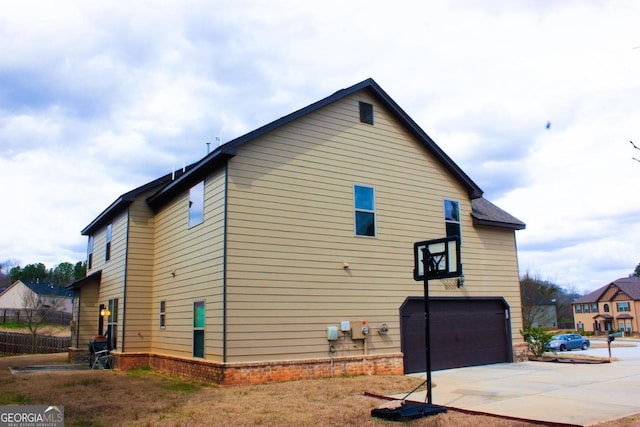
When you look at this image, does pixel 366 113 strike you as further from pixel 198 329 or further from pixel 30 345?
pixel 30 345

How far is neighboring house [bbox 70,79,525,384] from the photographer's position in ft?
42.6

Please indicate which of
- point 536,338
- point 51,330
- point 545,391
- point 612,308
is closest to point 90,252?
point 536,338

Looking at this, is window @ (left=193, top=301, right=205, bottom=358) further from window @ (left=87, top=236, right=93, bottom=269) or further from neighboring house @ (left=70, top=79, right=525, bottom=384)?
window @ (left=87, top=236, right=93, bottom=269)

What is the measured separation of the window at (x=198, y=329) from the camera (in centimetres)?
1359

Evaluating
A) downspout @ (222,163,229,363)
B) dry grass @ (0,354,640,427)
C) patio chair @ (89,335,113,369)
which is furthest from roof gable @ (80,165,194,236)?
dry grass @ (0,354,640,427)

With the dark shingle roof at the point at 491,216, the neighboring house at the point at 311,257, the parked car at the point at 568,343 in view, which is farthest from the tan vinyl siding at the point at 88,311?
the parked car at the point at 568,343

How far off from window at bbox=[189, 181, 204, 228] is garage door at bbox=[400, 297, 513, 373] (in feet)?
20.6

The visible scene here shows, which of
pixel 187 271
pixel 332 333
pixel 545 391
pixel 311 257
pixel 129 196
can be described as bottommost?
pixel 545 391

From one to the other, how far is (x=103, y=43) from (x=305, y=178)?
577 cm

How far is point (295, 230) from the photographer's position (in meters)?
13.8

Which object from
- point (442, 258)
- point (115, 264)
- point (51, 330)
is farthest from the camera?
point (51, 330)

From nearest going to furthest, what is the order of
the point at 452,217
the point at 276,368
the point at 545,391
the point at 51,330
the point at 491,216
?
1. the point at 545,391
2. the point at 276,368
3. the point at 452,217
4. the point at 491,216
5. the point at 51,330

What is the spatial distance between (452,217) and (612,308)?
53.9 m

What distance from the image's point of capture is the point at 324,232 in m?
14.3
